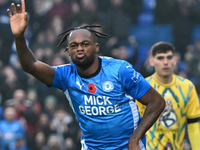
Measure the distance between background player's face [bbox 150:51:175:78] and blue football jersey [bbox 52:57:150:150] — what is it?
1.88 metres

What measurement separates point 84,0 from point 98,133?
6.01m

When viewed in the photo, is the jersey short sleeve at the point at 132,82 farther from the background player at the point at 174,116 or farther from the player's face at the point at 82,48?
the background player at the point at 174,116

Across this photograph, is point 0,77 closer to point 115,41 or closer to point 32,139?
point 32,139

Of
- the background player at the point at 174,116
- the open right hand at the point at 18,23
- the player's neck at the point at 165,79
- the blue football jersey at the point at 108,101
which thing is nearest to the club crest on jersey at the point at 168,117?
the background player at the point at 174,116

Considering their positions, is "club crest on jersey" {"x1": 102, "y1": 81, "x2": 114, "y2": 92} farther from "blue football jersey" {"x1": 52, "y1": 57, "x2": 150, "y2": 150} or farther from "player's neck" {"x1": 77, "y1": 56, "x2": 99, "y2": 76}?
"player's neck" {"x1": 77, "y1": 56, "x2": 99, "y2": 76}

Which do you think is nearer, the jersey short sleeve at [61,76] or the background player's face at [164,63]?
the jersey short sleeve at [61,76]

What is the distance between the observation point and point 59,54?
916cm

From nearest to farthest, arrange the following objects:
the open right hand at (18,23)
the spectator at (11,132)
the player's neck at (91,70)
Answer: the open right hand at (18,23), the player's neck at (91,70), the spectator at (11,132)

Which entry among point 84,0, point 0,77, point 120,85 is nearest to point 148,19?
point 84,0

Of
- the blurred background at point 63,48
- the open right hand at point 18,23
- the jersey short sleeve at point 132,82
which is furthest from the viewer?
the blurred background at point 63,48

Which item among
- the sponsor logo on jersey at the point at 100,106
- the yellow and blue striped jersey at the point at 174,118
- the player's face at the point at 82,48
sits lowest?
the yellow and blue striped jersey at the point at 174,118

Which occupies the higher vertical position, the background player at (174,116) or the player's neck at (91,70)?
the player's neck at (91,70)

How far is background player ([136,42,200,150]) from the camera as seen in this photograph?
543cm

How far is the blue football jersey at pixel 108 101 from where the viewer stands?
12.8 ft
